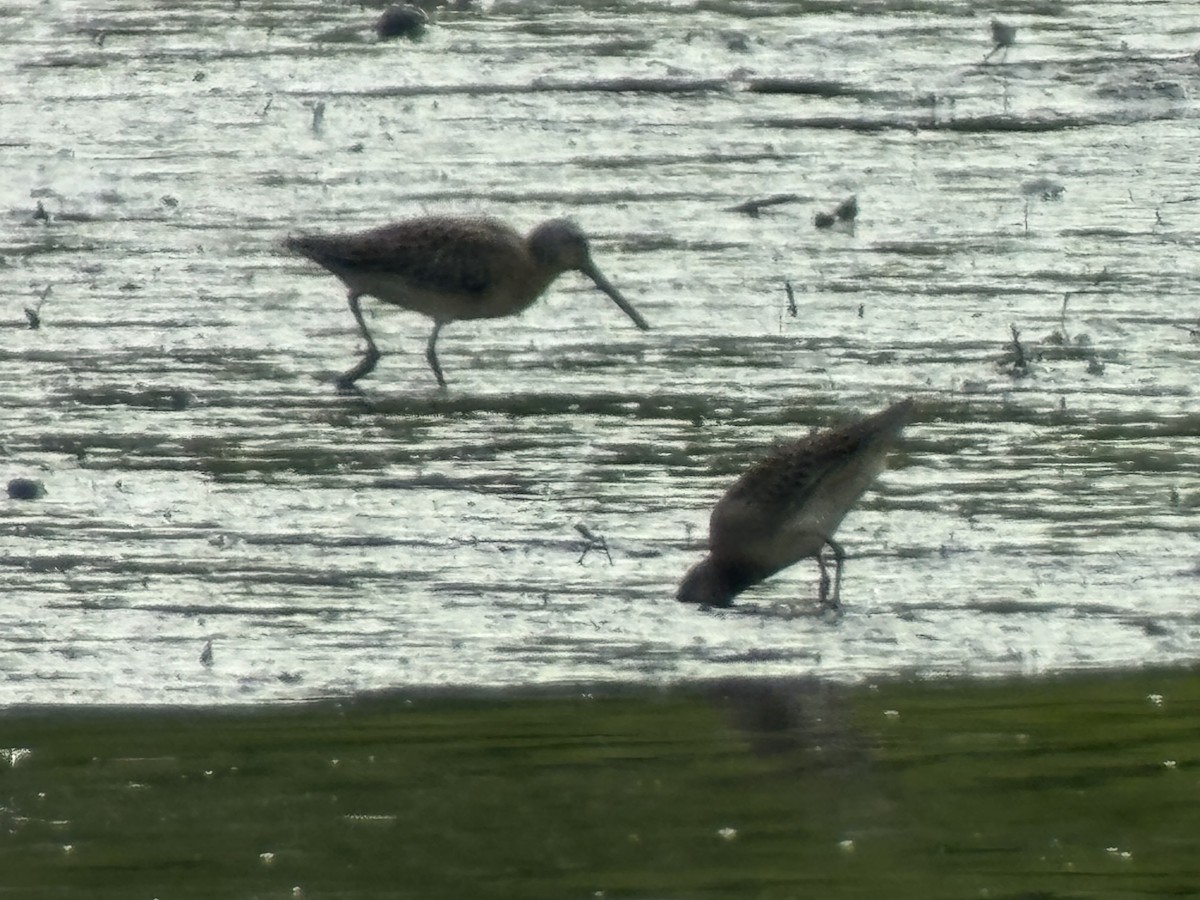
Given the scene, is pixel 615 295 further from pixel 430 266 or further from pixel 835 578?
pixel 835 578

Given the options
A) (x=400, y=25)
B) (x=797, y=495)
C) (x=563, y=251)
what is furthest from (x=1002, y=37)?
(x=797, y=495)

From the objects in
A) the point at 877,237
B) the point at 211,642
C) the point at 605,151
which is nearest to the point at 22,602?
the point at 211,642

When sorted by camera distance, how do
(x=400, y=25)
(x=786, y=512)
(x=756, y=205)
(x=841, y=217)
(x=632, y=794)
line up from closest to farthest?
(x=632, y=794) < (x=786, y=512) < (x=841, y=217) < (x=756, y=205) < (x=400, y=25)

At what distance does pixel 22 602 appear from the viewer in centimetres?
670

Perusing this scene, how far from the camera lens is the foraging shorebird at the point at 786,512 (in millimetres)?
6672

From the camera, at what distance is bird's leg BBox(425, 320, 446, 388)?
8727mm

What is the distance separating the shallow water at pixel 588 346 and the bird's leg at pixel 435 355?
5 centimetres

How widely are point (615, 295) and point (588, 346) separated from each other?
10.6 inches

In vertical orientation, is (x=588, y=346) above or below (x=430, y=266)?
below

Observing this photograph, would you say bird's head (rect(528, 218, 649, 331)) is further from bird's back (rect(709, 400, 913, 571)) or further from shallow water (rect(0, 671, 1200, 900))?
shallow water (rect(0, 671, 1200, 900))

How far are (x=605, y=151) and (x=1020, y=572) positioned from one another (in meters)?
4.82

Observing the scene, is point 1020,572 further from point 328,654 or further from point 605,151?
point 605,151

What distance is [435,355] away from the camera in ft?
29.5

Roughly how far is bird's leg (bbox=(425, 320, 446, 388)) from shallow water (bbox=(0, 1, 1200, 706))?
51mm
